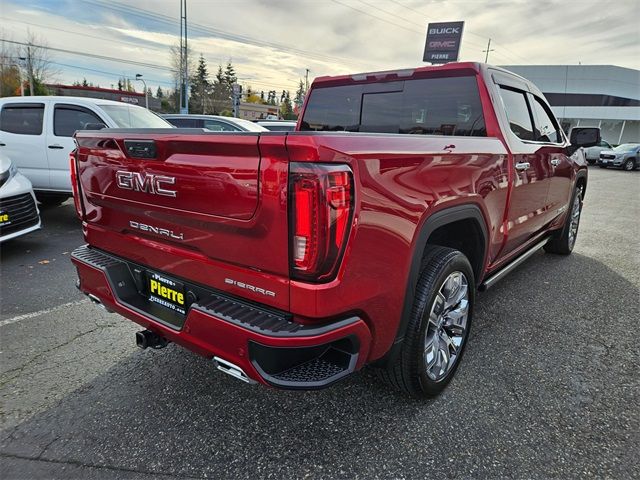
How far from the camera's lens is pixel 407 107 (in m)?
3.27

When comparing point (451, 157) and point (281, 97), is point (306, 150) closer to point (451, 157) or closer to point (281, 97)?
point (451, 157)

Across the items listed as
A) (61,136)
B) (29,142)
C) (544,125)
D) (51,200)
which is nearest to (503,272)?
(544,125)

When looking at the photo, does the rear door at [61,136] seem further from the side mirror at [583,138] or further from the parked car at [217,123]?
the side mirror at [583,138]

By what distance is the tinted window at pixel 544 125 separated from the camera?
152 inches

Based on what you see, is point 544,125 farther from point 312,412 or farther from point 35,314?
point 35,314

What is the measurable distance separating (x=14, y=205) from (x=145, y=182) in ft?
12.0

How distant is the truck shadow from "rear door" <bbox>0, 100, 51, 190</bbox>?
5156mm

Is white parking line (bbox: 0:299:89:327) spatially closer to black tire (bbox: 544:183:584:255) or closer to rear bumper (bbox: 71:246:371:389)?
rear bumper (bbox: 71:246:371:389)

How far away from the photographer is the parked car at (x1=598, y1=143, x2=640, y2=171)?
2347 centimetres

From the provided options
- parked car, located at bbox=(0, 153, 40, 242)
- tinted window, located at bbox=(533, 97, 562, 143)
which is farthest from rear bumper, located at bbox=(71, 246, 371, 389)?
parked car, located at bbox=(0, 153, 40, 242)

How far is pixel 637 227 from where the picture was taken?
7.60 m

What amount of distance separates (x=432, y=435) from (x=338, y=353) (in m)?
0.81

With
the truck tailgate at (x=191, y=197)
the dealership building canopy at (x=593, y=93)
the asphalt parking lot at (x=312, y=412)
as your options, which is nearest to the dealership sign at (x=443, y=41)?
the dealership building canopy at (x=593, y=93)

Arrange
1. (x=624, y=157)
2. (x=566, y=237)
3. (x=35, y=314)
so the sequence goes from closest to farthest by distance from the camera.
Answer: (x=35, y=314), (x=566, y=237), (x=624, y=157)
